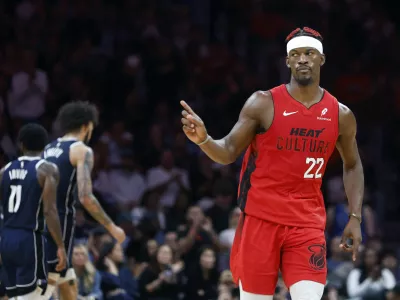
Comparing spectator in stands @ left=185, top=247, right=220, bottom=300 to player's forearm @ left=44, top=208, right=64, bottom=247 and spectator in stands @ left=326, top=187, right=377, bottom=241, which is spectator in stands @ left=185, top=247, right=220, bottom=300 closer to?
spectator in stands @ left=326, top=187, right=377, bottom=241

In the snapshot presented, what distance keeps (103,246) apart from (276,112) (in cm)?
553

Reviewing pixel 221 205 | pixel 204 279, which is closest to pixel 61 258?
pixel 204 279

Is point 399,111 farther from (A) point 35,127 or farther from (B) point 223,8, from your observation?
(A) point 35,127

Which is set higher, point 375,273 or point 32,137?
point 32,137

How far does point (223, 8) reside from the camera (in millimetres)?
17812

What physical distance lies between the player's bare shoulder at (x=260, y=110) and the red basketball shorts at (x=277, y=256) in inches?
26.7

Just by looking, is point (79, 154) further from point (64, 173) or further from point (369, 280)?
point (369, 280)

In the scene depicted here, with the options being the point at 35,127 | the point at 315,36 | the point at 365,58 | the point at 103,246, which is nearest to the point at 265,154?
the point at 315,36

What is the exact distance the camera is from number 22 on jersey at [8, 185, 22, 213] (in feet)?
29.1

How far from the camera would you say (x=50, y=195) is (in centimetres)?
877

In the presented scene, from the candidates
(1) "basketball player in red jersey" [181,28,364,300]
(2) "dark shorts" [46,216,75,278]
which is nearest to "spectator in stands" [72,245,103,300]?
(2) "dark shorts" [46,216,75,278]

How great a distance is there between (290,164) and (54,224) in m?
2.82

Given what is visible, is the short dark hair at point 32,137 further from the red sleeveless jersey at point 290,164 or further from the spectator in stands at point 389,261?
the spectator in stands at point 389,261

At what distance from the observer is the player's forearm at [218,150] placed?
654cm
